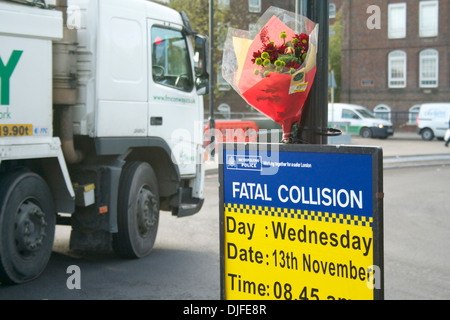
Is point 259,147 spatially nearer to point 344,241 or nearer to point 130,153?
point 344,241

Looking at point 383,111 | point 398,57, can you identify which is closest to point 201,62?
point 383,111

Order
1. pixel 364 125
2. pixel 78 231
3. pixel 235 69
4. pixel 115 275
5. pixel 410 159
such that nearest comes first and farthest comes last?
pixel 235 69 < pixel 115 275 < pixel 78 231 < pixel 410 159 < pixel 364 125

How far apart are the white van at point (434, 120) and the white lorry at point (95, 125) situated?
2658 centimetres

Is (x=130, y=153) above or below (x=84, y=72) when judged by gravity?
below

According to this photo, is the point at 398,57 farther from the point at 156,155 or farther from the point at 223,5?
the point at 156,155

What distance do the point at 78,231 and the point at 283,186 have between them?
483cm

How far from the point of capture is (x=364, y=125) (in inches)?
1391

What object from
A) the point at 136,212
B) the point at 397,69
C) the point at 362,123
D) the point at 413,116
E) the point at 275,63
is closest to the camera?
the point at 275,63

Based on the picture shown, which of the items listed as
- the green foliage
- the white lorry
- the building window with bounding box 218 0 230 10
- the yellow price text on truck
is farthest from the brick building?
the yellow price text on truck

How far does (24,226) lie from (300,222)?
4.00 m

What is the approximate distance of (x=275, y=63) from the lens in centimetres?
325

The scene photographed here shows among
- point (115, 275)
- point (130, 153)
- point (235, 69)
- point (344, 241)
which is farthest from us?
point (130, 153)

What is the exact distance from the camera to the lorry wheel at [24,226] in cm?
634
